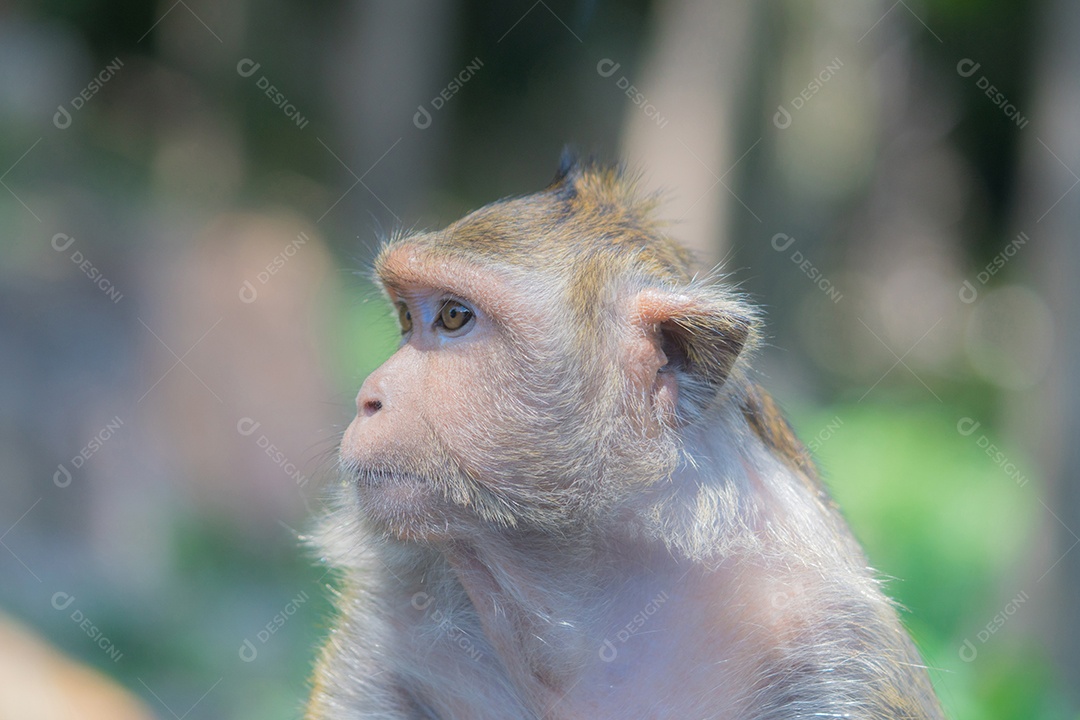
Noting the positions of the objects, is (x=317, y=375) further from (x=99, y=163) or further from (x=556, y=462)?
(x=556, y=462)

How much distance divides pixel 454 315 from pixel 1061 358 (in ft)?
20.3

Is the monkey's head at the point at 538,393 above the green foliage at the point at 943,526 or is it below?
below

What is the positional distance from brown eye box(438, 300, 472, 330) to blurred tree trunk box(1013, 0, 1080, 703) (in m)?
6.09

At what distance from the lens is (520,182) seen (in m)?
18.2

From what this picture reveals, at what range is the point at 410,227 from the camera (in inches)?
176

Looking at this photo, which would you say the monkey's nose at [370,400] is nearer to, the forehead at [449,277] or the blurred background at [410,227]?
the forehead at [449,277]

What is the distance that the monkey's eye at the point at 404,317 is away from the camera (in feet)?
11.2

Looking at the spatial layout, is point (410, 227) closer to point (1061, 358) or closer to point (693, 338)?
point (693, 338)

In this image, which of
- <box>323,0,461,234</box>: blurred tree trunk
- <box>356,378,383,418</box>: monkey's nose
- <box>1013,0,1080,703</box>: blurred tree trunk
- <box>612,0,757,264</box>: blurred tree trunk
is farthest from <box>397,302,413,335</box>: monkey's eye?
<box>323,0,461,234</box>: blurred tree trunk

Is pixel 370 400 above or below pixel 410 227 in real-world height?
below

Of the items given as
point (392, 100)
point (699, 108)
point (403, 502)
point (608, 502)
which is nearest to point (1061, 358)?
point (699, 108)

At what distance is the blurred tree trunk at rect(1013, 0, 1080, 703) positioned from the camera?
7570 mm

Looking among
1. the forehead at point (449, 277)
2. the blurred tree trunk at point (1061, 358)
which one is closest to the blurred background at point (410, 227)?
the blurred tree trunk at point (1061, 358)

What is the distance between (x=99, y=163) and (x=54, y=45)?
89.4 inches
